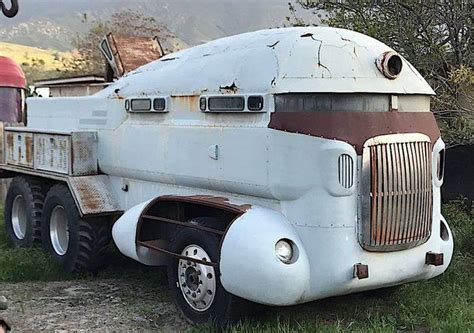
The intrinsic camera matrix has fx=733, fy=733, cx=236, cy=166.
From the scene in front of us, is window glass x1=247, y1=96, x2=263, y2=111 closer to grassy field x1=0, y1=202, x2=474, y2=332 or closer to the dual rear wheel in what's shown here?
grassy field x1=0, y1=202, x2=474, y2=332

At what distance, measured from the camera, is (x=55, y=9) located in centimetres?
17075

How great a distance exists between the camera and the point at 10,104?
14375mm

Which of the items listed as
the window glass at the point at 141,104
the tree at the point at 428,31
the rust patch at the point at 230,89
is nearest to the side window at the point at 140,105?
the window glass at the point at 141,104

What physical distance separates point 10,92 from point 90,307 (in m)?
9.15

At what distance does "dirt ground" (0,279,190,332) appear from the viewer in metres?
5.77

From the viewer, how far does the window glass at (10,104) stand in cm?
1420

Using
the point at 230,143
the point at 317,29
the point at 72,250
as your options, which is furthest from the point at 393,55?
the point at 72,250

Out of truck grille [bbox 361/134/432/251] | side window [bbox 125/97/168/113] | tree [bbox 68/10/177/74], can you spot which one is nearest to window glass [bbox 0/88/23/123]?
side window [bbox 125/97/168/113]

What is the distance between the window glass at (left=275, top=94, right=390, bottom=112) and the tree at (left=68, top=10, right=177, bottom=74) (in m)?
25.5

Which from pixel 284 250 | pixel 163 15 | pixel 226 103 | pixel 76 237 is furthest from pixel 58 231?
pixel 163 15

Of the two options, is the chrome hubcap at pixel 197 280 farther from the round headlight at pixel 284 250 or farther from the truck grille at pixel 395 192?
the truck grille at pixel 395 192

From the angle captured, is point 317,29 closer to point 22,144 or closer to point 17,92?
point 22,144

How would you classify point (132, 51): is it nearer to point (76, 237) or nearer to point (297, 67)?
point (76, 237)

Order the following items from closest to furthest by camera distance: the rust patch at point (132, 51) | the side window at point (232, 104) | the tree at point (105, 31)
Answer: the side window at point (232, 104) < the rust patch at point (132, 51) < the tree at point (105, 31)
